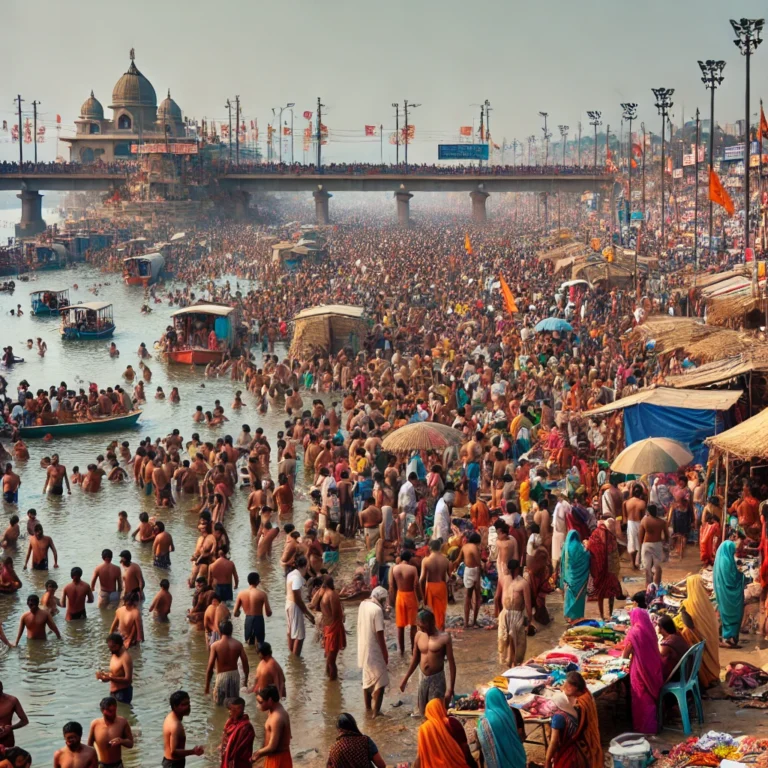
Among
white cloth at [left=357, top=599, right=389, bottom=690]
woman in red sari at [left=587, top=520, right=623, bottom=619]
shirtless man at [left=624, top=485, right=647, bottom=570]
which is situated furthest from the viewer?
shirtless man at [left=624, top=485, right=647, bottom=570]

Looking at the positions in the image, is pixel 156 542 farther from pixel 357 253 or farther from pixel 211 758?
pixel 357 253

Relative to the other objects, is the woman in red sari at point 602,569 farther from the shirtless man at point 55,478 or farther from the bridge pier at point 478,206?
the bridge pier at point 478,206

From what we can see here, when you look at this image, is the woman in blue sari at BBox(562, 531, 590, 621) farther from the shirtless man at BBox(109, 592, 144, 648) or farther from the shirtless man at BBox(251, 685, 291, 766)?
the shirtless man at BBox(109, 592, 144, 648)

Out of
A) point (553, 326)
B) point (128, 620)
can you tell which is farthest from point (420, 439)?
point (553, 326)

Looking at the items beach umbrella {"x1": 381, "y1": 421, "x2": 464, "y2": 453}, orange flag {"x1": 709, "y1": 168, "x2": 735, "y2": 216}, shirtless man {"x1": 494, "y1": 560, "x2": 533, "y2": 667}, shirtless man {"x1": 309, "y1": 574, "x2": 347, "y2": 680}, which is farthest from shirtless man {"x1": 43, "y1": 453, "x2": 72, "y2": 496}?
orange flag {"x1": 709, "y1": 168, "x2": 735, "y2": 216}

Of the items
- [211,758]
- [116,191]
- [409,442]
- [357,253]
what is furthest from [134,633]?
[116,191]

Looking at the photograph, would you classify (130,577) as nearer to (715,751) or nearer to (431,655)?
(431,655)
